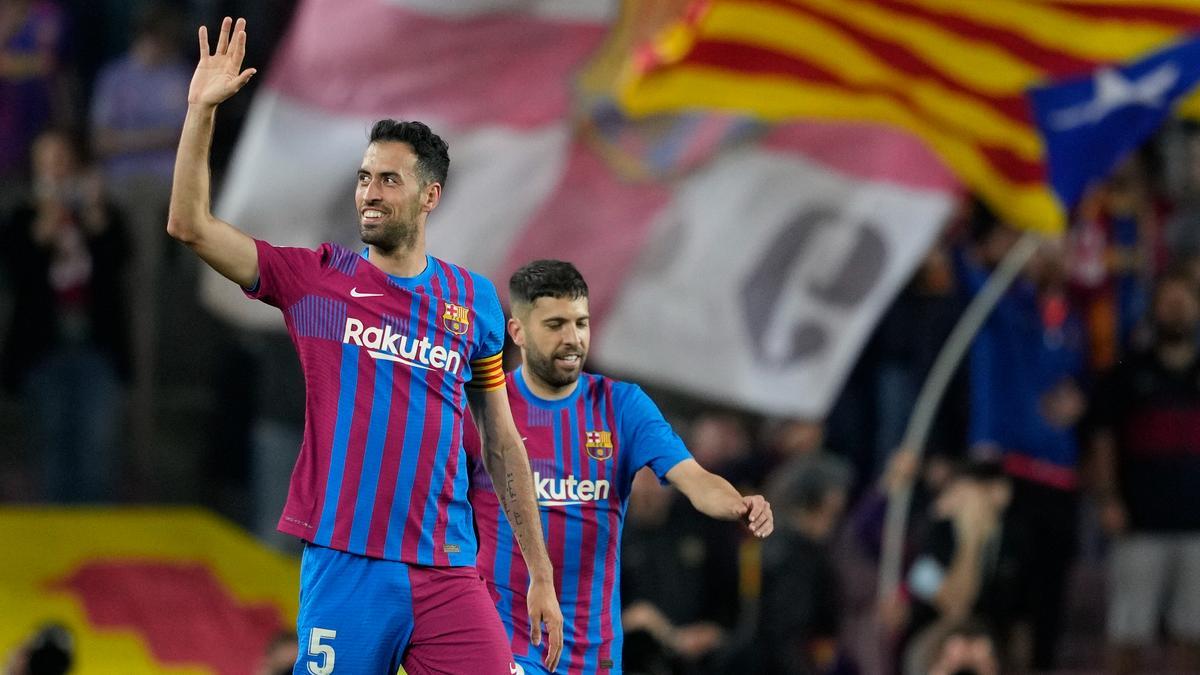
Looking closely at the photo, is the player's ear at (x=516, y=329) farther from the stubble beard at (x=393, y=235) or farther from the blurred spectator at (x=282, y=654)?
the blurred spectator at (x=282, y=654)

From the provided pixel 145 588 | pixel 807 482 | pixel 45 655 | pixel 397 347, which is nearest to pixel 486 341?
pixel 397 347

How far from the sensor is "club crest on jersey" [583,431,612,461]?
22.9 ft

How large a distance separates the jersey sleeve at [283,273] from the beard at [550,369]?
1.23m

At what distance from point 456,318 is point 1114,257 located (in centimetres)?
846

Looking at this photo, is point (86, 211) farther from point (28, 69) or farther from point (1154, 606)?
point (1154, 606)

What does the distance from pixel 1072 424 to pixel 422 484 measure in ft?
23.1

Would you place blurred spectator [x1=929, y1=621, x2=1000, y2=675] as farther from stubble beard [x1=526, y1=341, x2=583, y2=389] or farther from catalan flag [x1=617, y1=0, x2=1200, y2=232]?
stubble beard [x1=526, y1=341, x2=583, y2=389]

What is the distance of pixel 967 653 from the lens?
9.66m

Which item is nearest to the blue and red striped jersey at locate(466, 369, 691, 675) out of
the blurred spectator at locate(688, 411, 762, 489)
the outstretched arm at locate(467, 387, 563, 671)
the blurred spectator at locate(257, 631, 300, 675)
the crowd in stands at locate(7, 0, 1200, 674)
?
the outstretched arm at locate(467, 387, 563, 671)

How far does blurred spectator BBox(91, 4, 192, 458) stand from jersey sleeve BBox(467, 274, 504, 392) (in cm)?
691

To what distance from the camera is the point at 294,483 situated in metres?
5.81

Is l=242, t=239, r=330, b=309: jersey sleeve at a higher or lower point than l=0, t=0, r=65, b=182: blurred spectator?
lower

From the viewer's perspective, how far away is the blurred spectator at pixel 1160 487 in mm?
11805

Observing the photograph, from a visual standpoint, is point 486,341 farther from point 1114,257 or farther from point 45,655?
point 1114,257
